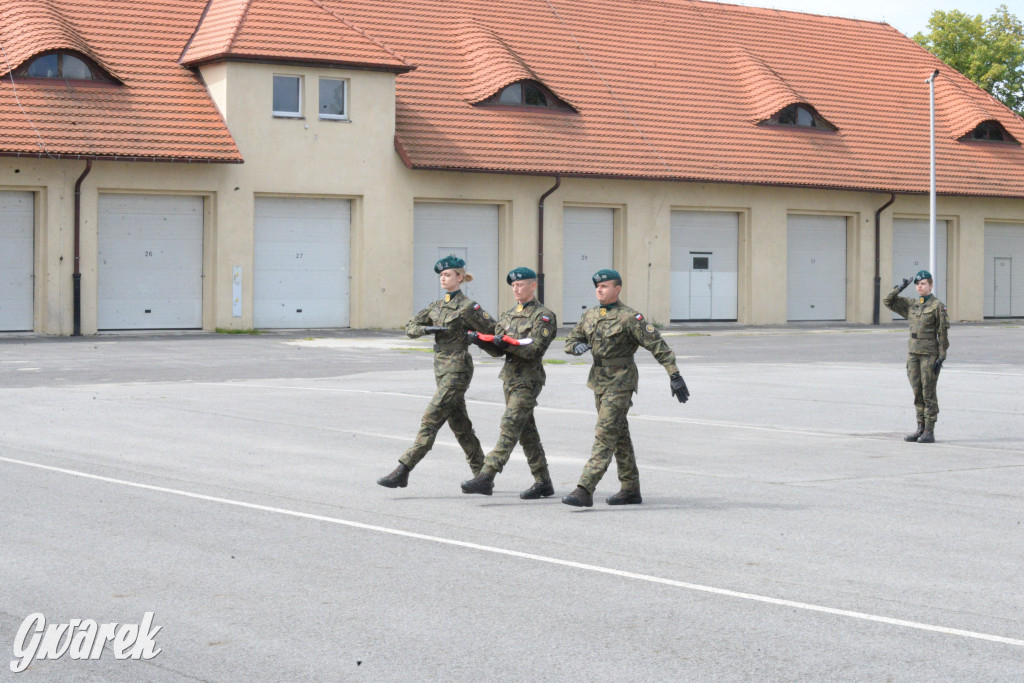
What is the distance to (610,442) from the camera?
1048 cm

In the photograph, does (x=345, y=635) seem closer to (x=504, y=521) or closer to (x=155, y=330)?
(x=504, y=521)

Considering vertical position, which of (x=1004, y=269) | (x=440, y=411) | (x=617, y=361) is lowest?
(x=440, y=411)

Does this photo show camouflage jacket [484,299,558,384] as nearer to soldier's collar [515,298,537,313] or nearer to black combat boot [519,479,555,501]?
soldier's collar [515,298,537,313]

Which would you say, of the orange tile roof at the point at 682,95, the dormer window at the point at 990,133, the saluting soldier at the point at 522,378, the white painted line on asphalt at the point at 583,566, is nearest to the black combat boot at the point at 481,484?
the saluting soldier at the point at 522,378

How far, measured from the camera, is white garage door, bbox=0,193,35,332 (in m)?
31.5

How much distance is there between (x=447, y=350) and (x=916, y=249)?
35.1m

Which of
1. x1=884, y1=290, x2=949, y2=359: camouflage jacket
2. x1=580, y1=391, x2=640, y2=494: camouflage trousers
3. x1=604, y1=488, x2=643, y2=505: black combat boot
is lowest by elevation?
x1=604, y1=488, x2=643, y2=505: black combat boot

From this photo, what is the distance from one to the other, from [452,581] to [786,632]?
1886 mm

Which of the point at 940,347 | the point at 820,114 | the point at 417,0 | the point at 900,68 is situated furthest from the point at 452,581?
the point at 900,68

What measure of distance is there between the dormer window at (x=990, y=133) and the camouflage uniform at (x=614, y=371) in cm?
3780

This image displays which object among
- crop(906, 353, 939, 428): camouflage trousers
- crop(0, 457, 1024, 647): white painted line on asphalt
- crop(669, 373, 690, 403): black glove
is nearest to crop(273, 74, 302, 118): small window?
crop(906, 353, 939, 428): camouflage trousers

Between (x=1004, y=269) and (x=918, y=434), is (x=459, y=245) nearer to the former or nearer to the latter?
(x=1004, y=269)

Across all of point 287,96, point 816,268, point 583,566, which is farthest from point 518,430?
point 816,268

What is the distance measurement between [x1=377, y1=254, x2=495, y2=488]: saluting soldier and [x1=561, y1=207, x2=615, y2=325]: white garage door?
26974 millimetres
